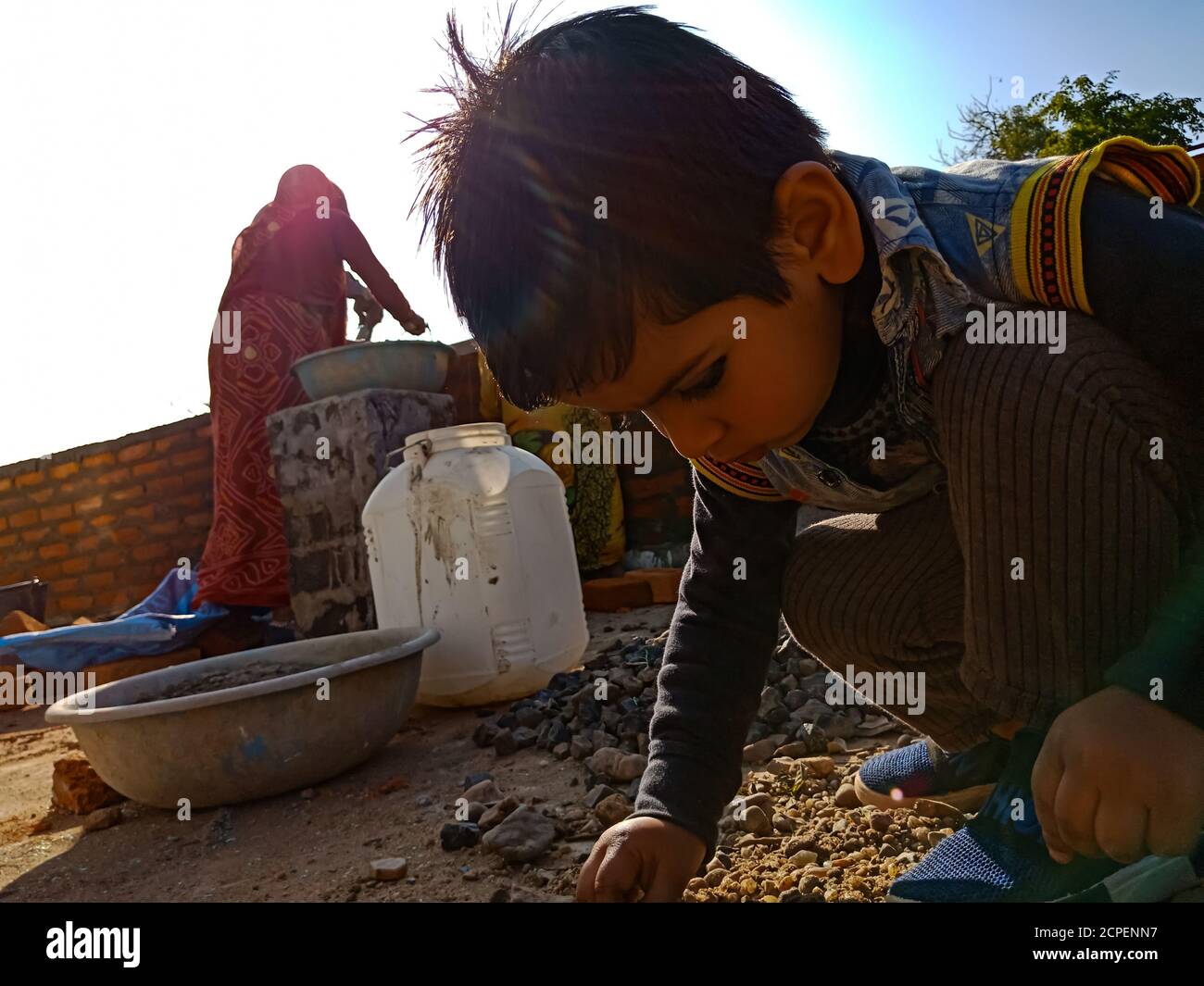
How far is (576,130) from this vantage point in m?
0.89

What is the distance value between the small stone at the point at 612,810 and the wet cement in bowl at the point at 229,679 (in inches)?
37.4

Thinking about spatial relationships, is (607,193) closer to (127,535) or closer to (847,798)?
(847,798)

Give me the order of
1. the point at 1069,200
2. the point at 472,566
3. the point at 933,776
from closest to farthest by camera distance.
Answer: the point at 1069,200 < the point at 933,776 < the point at 472,566

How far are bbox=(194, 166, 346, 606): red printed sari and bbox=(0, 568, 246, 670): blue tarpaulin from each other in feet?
0.49

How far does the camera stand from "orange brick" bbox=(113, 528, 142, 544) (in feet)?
17.7

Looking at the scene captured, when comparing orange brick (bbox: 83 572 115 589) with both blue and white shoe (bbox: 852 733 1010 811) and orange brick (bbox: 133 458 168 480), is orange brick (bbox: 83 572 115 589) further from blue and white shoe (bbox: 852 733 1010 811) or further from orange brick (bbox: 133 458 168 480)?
blue and white shoe (bbox: 852 733 1010 811)

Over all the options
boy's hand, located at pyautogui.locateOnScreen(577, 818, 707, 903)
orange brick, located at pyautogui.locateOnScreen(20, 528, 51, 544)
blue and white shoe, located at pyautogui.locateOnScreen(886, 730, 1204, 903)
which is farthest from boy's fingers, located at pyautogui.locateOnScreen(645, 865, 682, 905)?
orange brick, located at pyautogui.locateOnScreen(20, 528, 51, 544)

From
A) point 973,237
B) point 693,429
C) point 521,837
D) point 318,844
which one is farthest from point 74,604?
point 973,237

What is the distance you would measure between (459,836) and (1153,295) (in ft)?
4.31

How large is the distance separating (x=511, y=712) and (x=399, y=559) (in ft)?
2.06

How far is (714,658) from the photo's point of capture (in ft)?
3.90

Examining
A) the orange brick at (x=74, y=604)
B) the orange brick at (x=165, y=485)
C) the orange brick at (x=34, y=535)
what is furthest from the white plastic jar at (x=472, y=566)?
→ the orange brick at (x=34, y=535)

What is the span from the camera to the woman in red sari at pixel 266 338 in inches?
147
